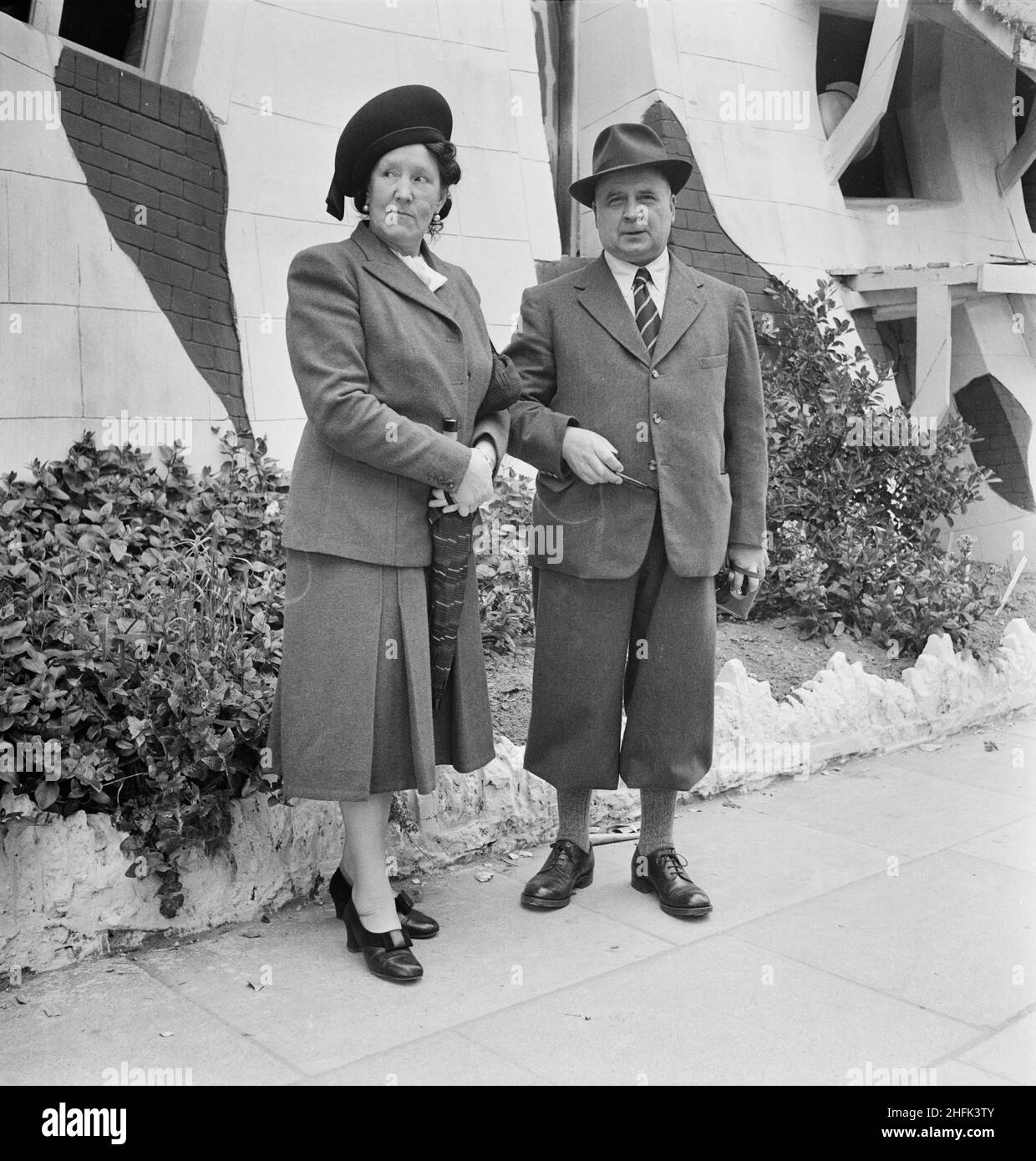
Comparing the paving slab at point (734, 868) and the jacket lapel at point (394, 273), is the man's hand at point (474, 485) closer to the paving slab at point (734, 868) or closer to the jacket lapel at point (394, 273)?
the jacket lapel at point (394, 273)

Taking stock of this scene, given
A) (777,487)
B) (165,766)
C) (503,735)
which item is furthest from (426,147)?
(777,487)

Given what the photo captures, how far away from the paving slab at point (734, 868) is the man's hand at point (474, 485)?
1.20 metres

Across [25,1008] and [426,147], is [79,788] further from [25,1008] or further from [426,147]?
[426,147]

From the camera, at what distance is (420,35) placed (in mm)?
5547

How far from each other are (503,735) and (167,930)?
1329 millimetres

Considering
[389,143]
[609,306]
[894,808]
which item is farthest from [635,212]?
[894,808]

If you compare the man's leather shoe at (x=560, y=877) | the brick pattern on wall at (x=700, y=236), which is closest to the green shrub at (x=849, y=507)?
the brick pattern on wall at (x=700, y=236)

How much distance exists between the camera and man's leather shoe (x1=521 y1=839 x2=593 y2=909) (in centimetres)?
313

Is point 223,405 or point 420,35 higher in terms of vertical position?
point 420,35

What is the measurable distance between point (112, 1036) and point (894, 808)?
2766 millimetres

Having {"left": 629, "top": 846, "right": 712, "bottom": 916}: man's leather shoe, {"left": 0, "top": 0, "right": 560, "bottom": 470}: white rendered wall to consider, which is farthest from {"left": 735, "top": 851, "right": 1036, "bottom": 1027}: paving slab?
{"left": 0, "top": 0, "right": 560, "bottom": 470}: white rendered wall

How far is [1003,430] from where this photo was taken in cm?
809

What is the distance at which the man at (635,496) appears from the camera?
3018 millimetres

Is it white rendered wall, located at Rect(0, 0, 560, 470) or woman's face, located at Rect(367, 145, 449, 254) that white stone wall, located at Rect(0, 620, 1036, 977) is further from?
white rendered wall, located at Rect(0, 0, 560, 470)
